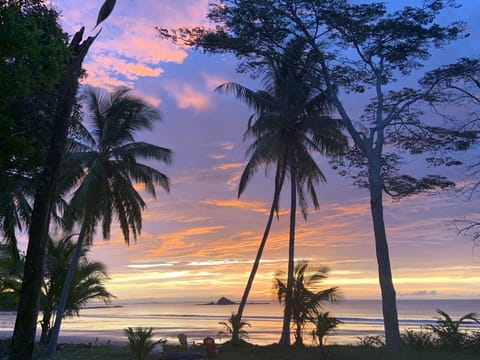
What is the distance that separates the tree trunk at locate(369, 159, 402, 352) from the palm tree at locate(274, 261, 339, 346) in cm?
216

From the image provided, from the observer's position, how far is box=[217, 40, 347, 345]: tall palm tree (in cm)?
2003

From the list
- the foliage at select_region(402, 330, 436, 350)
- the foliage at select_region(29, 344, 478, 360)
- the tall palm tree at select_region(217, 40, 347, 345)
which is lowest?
the foliage at select_region(29, 344, 478, 360)

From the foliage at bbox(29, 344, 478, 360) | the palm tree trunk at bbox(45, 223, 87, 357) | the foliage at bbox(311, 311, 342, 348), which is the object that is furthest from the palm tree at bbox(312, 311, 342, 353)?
the palm tree trunk at bbox(45, 223, 87, 357)

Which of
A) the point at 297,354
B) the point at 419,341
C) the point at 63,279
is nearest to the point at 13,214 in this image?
the point at 63,279

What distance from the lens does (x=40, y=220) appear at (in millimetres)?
9047

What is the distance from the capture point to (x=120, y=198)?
20406 millimetres

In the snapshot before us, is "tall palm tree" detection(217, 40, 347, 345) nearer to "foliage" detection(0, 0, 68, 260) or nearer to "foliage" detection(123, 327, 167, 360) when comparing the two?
"foliage" detection(123, 327, 167, 360)

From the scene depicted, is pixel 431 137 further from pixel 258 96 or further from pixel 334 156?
pixel 258 96

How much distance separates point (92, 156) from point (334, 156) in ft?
29.7

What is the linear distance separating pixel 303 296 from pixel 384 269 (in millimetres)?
3066

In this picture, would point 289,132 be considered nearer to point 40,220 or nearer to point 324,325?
point 324,325

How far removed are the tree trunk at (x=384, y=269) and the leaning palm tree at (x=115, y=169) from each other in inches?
337

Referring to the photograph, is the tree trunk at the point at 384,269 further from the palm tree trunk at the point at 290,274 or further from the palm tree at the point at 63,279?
the palm tree at the point at 63,279

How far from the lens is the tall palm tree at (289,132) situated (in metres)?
20.0
